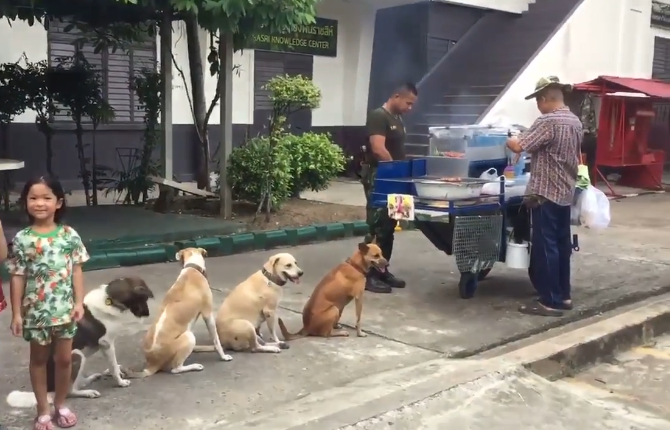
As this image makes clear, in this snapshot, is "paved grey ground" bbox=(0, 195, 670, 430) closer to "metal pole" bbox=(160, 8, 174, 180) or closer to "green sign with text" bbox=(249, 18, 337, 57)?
"metal pole" bbox=(160, 8, 174, 180)

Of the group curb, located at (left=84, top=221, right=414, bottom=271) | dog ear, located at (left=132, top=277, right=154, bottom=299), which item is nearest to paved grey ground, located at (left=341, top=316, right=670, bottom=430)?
dog ear, located at (left=132, top=277, right=154, bottom=299)

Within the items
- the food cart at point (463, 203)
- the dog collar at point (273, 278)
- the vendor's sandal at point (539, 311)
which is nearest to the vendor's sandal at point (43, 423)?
the dog collar at point (273, 278)

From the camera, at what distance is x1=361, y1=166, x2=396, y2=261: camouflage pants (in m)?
6.64

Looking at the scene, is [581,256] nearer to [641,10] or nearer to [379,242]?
[379,242]

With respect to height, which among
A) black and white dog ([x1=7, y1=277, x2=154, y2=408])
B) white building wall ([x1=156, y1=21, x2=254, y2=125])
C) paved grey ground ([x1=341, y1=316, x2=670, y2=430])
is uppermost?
white building wall ([x1=156, y1=21, x2=254, y2=125])

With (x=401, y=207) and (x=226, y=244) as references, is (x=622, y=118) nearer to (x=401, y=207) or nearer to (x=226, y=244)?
(x=226, y=244)

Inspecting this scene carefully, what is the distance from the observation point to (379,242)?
673cm

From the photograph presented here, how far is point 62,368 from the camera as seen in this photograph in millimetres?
3635

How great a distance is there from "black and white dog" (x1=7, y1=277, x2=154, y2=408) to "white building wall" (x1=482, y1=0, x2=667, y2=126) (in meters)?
11.4

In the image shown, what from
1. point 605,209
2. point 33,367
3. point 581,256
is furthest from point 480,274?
point 33,367

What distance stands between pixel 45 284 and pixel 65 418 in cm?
71

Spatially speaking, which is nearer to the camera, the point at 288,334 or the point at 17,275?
the point at 17,275

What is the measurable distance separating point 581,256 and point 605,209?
226 centimetres

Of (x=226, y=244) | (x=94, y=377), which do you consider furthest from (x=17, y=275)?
(x=226, y=244)
